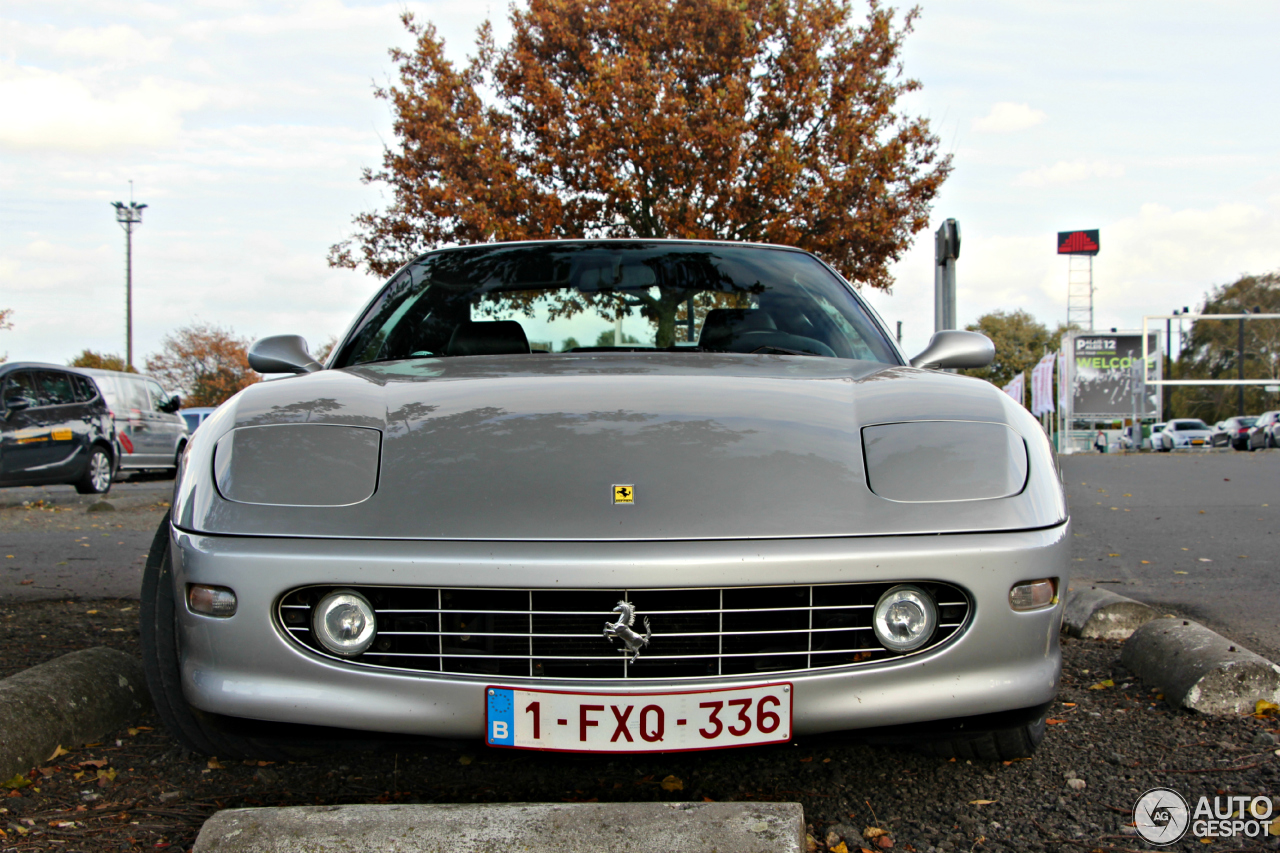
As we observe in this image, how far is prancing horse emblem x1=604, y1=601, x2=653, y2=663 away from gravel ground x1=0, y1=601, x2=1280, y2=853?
284 millimetres

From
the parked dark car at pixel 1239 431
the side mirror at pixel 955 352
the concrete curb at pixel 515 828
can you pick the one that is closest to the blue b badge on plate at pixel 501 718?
the concrete curb at pixel 515 828

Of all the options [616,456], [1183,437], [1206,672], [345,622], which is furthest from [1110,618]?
[1183,437]

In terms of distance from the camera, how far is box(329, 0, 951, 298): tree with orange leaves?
47.2ft

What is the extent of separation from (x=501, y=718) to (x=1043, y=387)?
1929 inches

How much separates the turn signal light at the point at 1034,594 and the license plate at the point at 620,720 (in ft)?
1.85

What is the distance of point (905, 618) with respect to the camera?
1934mm

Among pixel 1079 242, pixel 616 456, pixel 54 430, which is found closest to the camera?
pixel 616 456

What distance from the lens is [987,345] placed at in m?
3.23

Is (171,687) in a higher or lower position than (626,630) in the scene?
lower

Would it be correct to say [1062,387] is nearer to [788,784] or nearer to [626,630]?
[788,784]

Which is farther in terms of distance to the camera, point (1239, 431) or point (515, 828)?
point (1239, 431)

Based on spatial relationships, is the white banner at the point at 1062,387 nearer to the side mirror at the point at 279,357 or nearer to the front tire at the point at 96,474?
the front tire at the point at 96,474

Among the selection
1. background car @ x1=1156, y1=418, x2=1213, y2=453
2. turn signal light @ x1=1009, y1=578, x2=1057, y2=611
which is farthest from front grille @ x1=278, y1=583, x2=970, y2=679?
background car @ x1=1156, y1=418, x2=1213, y2=453

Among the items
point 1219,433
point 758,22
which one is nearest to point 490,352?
point 758,22
